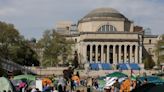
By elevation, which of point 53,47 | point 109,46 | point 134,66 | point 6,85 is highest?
point 6,85

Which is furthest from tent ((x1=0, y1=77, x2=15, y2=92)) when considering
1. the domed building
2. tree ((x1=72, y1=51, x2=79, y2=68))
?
the domed building

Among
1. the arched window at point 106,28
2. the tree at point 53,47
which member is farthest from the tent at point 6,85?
the arched window at point 106,28

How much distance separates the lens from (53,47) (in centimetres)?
12962

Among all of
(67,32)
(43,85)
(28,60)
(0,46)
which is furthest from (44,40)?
(43,85)

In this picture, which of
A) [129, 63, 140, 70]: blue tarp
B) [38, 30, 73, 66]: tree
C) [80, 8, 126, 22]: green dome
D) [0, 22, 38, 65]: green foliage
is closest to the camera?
[0, 22, 38, 65]: green foliage

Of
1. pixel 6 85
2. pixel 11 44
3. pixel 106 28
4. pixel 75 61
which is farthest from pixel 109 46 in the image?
pixel 6 85

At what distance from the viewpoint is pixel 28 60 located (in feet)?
434

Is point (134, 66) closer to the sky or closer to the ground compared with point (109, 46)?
closer to the ground

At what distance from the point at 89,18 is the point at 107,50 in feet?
59.4

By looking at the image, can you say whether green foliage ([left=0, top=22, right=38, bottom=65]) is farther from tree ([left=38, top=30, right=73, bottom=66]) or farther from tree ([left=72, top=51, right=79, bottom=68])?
tree ([left=72, top=51, right=79, bottom=68])

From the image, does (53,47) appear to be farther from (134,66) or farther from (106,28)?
(106,28)

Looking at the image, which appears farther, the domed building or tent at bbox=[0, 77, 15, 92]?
the domed building

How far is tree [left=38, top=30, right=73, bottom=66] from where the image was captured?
12950 centimetres

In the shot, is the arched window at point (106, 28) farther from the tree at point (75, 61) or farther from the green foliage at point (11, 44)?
the green foliage at point (11, 44)
